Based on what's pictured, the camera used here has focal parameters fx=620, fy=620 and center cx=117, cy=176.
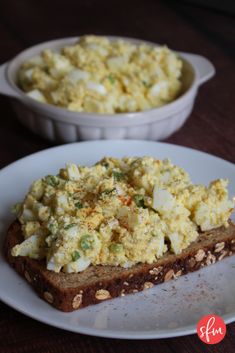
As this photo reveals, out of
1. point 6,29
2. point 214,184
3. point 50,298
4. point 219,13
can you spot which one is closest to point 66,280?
point 50,298

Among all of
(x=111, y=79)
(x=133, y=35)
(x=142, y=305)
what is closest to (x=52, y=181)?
(x=142, y=305)

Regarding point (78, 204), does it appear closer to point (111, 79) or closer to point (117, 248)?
point (117, 248)

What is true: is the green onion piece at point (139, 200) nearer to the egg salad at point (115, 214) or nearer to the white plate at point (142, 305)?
the egg salad at point (115, 214)

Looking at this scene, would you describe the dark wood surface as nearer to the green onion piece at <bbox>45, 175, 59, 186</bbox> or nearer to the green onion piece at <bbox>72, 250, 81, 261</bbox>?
the green onion piece at <bbox>72, 250, 81, 261</bbox>

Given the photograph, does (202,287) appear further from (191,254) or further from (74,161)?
(74,161)

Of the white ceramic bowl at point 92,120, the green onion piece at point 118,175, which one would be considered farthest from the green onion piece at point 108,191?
the white ceramic bowl at point 92,120

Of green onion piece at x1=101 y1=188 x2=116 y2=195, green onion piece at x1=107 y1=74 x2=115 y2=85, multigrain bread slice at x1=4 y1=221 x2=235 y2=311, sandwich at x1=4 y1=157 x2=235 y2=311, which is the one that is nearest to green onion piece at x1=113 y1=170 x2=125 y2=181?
sandwich at x1=4 y1=157 x2=235 y2=311
